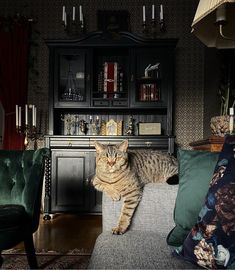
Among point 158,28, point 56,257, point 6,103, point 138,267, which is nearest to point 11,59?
point 6,103

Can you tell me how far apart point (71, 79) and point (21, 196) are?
220cm

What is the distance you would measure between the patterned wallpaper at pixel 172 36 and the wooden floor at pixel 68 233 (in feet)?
4.21

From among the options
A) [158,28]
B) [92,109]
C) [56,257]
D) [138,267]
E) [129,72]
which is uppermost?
[158,28]

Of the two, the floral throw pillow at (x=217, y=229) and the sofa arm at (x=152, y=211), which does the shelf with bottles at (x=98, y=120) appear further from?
the floral throw pillow at (x=217, y=229)

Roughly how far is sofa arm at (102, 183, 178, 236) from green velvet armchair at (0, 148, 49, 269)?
55 centimetres

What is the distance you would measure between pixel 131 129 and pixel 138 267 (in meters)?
2.93

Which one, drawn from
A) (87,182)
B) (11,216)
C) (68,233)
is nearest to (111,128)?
(87,182)

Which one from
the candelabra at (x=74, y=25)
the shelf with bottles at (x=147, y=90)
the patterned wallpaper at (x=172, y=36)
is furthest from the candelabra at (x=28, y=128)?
the shelf with bottles at (x=147, y=90)

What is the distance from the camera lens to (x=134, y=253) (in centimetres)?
116

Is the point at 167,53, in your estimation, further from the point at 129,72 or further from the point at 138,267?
the point at 138,267

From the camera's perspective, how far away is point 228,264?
0.97m

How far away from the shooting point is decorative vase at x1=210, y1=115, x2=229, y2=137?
7.37 feet

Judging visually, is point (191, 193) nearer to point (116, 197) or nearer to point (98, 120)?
point (116, 197)

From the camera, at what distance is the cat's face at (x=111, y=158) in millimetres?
1866
